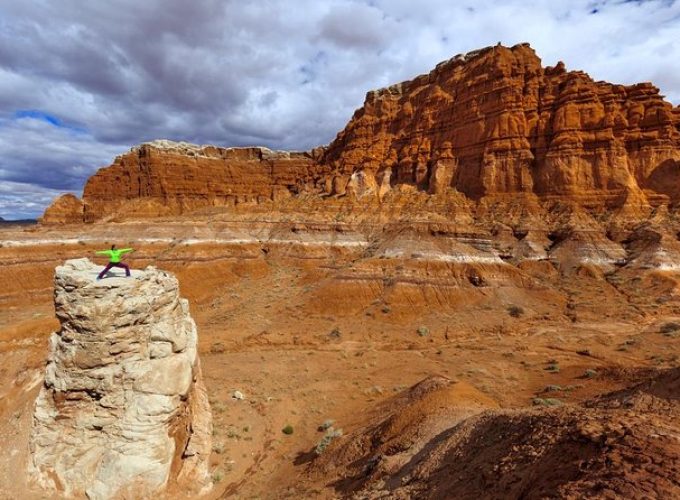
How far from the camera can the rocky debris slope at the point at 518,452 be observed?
4.96 m

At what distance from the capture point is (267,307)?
37500 millimetres

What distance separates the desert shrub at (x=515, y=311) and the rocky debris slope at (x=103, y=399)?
3077cm

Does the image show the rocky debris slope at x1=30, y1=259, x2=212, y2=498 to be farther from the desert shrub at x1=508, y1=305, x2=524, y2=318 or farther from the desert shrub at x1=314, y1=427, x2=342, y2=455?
the desert shrub at x1=508, y1=305, x2=524, y2=318

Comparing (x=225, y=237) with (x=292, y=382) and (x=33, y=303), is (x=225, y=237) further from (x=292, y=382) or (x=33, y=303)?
(x=292, y=382)

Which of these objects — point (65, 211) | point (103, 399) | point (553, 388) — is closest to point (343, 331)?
point (553, 388)

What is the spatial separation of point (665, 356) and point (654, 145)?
3521 cm

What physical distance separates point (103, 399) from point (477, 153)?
5355cm

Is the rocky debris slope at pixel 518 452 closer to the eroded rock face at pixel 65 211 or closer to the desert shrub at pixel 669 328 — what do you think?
the desert shrub at pixel 669 328

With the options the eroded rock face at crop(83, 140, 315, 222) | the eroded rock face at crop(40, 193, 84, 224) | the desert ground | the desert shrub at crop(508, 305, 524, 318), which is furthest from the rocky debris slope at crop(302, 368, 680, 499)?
the eroded rock face at crop(40, 193, 84, 224)

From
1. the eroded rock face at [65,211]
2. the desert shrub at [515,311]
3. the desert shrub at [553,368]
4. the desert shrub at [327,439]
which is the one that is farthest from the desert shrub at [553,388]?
the eroded rock face at [65,211]

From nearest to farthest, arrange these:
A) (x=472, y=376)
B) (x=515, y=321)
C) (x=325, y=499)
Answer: (x=325, y=499) → (x=472, y=376) → (x=515, y=321)

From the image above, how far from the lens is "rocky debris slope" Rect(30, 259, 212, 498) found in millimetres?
10055

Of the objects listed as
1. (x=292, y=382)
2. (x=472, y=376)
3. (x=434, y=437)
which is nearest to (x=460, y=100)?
(x=472, y=376)

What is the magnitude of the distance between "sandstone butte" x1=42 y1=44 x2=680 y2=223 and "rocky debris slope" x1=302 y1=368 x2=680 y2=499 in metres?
43.2
